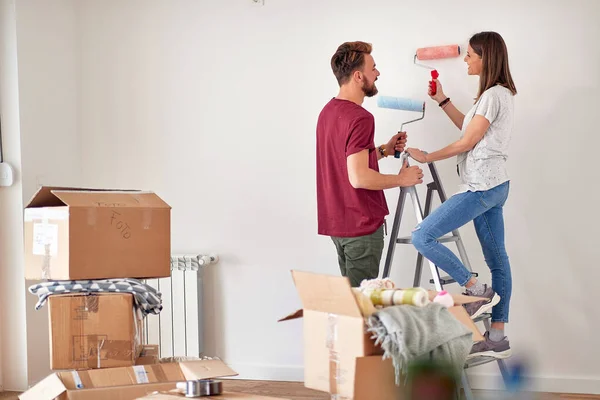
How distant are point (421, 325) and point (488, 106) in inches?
52.0

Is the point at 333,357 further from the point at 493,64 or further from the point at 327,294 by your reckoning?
the point at 493,64

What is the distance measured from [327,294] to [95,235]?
1006mm

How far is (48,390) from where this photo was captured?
100 inches

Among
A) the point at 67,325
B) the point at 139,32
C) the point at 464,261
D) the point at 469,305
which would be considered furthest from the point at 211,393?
the point at 139,32

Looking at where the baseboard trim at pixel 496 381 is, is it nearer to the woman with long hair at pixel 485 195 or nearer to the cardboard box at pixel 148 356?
the woman with long hair at pixel 485 195

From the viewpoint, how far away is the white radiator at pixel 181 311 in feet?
13.2

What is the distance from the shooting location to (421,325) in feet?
6.70

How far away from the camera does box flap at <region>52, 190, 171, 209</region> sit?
268 cm

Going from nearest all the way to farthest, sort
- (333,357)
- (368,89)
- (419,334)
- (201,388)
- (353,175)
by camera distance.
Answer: (419,334) → (333,357) → (201,388) → (353,175) → (368,89)

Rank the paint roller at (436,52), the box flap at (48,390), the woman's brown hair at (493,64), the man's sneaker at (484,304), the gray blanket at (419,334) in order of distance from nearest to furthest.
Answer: the gray blanket at (419,334) → the box flap at (48,390) → the man's sneaker at (484,304) → the woman's brown hair at (493,64) → the paint roller at (436,52)

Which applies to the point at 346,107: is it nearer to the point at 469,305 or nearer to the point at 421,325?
the point at 469,305

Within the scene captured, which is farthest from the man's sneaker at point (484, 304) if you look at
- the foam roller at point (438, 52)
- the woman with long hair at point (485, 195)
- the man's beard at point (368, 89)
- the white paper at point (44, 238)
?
the white paper at point (44, 238)

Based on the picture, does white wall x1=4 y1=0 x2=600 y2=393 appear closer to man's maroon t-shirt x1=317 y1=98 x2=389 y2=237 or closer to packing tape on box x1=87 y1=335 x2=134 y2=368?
man's maroon t-shirt x1=317 y1=98 x2=389 y2=237

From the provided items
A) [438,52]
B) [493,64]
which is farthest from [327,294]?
[438,52]
